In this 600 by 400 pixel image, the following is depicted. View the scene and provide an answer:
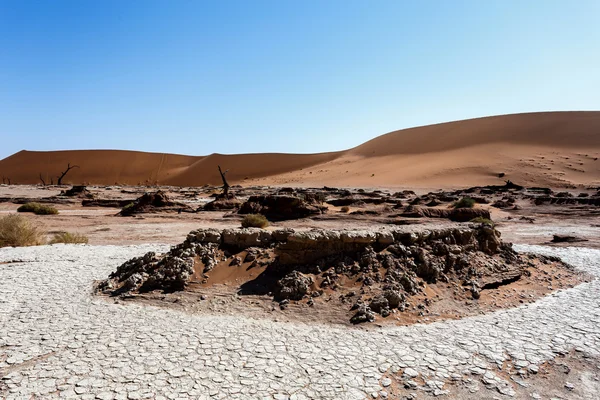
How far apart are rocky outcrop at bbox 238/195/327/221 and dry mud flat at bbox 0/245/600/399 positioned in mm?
13297

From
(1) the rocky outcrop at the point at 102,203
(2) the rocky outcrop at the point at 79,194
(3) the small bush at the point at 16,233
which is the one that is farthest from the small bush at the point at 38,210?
(3) the small bush at the point at 16,233

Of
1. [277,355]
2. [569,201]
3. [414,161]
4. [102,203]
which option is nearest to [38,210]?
[102,203]

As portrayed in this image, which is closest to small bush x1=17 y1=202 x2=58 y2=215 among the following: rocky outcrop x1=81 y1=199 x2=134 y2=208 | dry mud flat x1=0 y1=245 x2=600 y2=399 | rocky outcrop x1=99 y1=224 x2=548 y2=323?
rocky outcrop x1=81 y1=199 x2=134 y2=208

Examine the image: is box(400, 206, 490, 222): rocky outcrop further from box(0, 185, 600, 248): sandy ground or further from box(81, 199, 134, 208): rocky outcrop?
box(81, 199, 134, 208): rocky outcrop

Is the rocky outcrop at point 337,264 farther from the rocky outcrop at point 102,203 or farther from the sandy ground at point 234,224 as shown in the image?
the rocky outcrop at point 102,203

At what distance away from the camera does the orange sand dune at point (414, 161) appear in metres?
46.5

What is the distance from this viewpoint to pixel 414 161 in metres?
59.3

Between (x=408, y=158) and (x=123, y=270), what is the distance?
193ft

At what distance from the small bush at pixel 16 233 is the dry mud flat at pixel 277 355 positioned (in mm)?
6102

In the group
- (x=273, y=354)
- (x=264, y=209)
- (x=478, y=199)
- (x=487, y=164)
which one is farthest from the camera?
(x=487, y=164)

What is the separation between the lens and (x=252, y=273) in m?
6.99

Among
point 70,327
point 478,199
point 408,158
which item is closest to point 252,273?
point 70,327

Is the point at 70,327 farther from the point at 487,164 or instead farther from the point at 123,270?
the point at 487,164

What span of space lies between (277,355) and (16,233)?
10.6m
